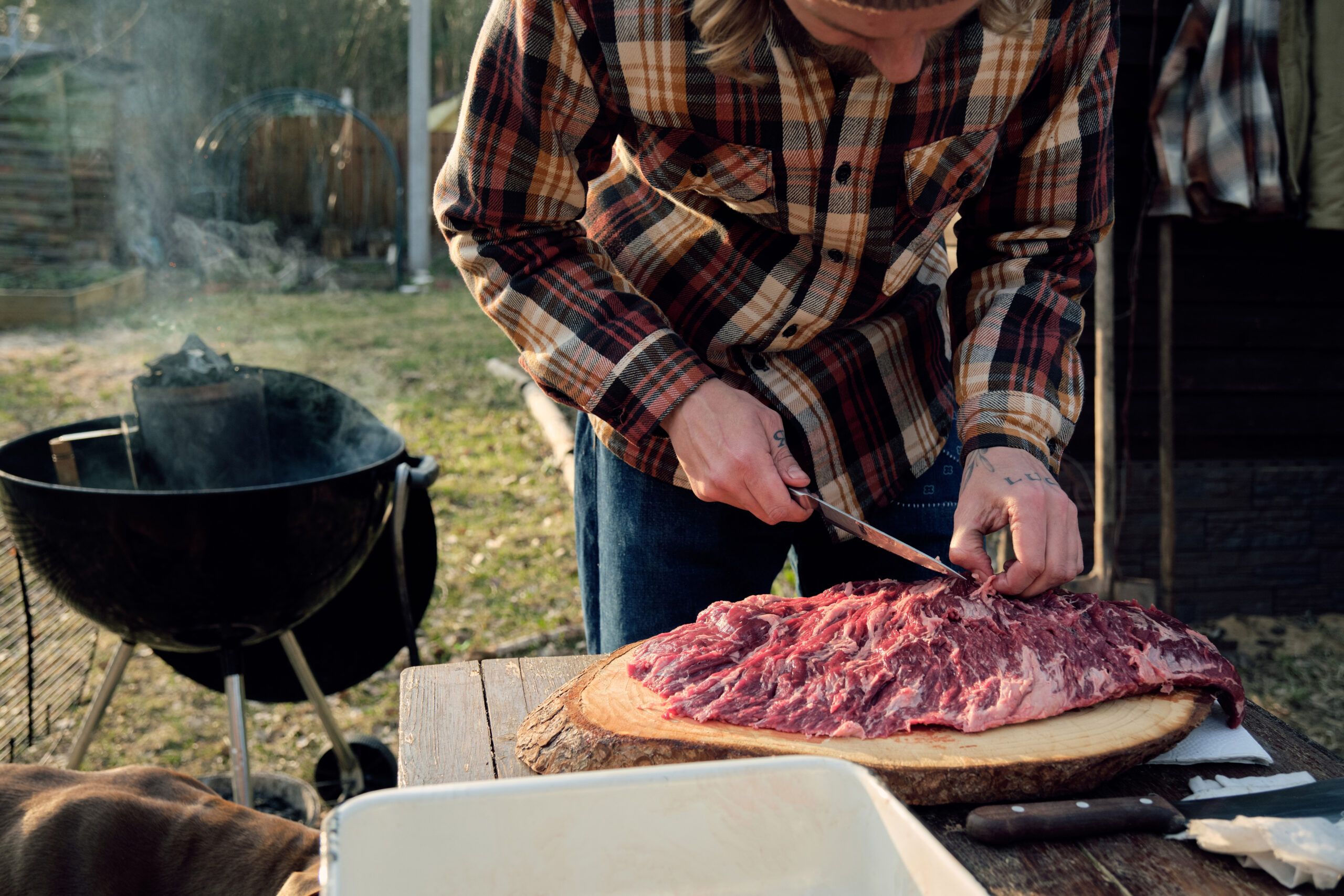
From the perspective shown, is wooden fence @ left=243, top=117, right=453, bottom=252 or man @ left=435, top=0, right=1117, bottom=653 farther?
wooden fence @ left=243, top=117, right=453, bottom=252

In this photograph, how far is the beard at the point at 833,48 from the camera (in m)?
1.47

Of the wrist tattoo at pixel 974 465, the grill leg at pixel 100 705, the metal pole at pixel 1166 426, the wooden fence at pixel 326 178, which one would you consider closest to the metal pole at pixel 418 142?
the wooden fence at pixel 326 178

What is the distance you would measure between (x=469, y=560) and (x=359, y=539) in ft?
9.70

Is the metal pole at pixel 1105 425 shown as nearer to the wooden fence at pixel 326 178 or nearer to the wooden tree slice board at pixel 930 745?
the wooden tree slice board at pixel 930 745

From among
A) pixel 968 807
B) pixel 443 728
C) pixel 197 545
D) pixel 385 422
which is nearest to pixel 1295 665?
pixel 968 807

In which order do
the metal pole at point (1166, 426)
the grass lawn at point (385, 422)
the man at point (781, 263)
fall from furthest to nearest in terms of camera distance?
the metal pole at point (1166, 426) < the grass lawn at point (385, 422) < the man at point (781, 263)

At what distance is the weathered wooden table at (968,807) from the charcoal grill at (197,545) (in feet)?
2.67

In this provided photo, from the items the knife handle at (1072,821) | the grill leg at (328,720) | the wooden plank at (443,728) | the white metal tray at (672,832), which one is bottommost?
the grill leg at (328,720)

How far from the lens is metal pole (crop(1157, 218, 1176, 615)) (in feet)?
15.2

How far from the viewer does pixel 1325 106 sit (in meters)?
4.25

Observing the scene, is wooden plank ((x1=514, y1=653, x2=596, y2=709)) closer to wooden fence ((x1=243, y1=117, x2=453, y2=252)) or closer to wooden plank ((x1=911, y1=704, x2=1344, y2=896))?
wooden plank ((x1=911, y1=704, x2=1344, y2=896))

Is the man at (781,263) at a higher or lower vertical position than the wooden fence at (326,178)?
lower

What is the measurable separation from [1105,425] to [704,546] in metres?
3.10

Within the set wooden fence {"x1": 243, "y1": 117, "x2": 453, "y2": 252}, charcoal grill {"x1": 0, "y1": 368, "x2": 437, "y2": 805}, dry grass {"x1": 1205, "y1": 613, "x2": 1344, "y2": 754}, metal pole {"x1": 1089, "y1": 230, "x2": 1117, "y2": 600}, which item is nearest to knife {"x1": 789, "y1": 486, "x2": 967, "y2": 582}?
charcoal grill {"x1": 0, "y1": 368, "x2": 437, "y2": 805}
